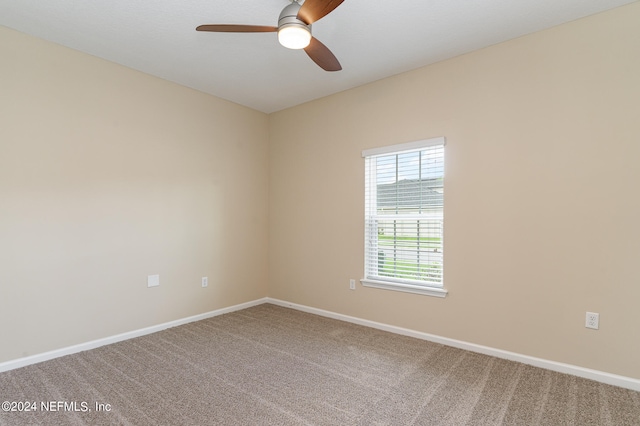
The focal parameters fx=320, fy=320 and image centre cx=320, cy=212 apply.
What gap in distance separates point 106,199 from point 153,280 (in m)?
0.96

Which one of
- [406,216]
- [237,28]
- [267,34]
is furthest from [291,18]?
[406,216]

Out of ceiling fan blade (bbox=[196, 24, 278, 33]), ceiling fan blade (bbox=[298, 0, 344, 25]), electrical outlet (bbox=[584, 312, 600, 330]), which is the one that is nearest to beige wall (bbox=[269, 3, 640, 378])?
electrical outlet (bbox=[584, 312, 600, 330])

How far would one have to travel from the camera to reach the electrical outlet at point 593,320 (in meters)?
2.37

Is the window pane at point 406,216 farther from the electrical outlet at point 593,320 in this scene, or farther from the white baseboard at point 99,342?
the white baseboard at point 99,342

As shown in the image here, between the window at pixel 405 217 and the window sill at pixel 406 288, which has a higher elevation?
the window at pixel 405 217

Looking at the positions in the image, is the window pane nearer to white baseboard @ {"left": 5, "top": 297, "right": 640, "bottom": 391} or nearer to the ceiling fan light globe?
white baseboard @ {"left": 5, "top": 297, "right": 640, "bottom": 391}

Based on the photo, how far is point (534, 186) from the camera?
263 cm

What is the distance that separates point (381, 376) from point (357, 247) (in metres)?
1.55

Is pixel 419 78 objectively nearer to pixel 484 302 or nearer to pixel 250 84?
pixel 250 84

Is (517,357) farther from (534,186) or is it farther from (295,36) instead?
(295,36)

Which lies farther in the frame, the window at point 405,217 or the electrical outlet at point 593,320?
the window at point 405,217

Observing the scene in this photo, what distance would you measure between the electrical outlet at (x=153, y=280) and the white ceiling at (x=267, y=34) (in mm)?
2173

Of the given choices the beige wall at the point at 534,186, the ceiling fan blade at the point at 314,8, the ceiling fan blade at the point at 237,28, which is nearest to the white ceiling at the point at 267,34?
the beige wall at the point at 534,186

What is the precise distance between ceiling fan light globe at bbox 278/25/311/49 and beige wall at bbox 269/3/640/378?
1.64 metres
